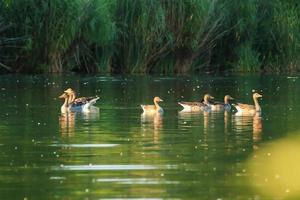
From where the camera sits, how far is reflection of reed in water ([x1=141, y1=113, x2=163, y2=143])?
20.6m

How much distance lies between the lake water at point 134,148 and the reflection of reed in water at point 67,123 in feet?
0.06

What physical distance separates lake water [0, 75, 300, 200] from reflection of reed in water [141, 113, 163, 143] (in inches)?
0.7

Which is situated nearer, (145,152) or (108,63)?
(145,152)

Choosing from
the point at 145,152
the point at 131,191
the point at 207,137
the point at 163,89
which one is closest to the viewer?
the point at 131,191

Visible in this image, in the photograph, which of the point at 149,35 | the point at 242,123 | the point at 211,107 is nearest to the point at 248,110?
the point at 211,107

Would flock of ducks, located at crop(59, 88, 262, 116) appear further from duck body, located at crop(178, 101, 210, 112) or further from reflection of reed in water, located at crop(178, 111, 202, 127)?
reflection of reed in water, located at crop(178, 111, 202, 127)

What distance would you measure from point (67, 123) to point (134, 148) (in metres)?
5.21

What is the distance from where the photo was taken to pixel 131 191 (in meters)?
13.3

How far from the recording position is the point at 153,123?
2272 centimetres

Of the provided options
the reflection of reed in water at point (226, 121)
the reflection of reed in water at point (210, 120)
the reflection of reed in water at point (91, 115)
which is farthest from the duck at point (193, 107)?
the reflection of reed in water at point (91, 115)

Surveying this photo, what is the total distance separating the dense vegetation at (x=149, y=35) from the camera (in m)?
44.6

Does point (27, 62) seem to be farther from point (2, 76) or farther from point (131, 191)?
point (131, 191)

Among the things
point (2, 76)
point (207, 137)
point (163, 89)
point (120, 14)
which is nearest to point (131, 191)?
point (207, 137)

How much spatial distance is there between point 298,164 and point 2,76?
28.0m
